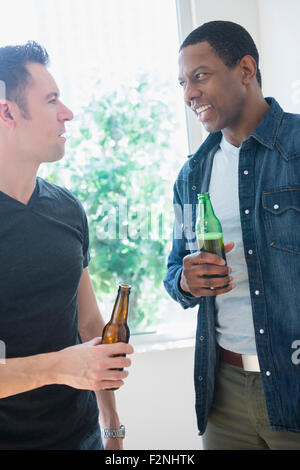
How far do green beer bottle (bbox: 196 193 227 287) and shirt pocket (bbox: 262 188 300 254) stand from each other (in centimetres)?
15

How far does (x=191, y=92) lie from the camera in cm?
136

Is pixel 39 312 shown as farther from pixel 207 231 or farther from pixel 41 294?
pixel 207 231

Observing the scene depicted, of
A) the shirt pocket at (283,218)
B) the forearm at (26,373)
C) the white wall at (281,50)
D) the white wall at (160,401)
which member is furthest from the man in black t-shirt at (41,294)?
the white wall at (281,50)

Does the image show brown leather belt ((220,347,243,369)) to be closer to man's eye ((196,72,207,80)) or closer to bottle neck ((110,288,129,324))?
bottle neck ((110,288,129,324))

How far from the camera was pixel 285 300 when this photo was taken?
47.9 inches

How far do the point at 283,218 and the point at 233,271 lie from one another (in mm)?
206

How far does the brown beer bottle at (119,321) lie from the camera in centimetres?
98

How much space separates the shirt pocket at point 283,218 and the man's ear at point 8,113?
0.72 metres

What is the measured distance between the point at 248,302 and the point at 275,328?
0.34ft

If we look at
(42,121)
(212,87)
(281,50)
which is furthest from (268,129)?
(281,50)

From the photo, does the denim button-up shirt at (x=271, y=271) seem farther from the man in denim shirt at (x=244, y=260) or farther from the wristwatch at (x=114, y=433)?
the wristwatch at (x=114, y=433)

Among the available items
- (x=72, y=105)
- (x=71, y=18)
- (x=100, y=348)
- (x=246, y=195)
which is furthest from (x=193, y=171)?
(x=71, y=18)

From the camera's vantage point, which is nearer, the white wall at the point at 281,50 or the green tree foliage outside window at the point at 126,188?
the white wall at the point at 281,50
